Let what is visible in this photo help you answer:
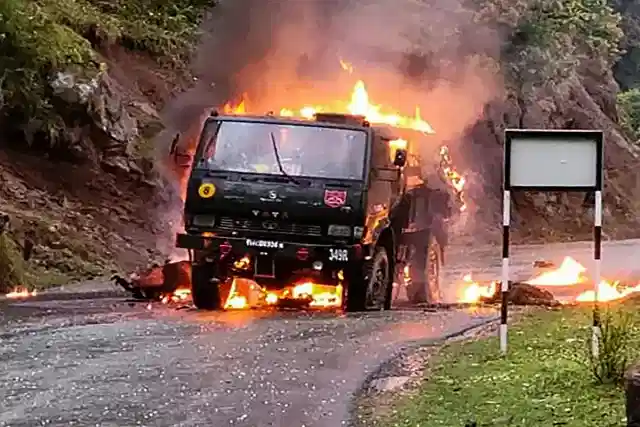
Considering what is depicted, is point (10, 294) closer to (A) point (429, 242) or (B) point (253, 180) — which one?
(B) point (253, 180)

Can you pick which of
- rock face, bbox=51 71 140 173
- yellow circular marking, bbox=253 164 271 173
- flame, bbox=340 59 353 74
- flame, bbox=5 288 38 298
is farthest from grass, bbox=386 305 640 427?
rock face, bbox=51 71 140 173

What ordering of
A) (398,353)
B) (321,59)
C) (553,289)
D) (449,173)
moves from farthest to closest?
1. (321,59)
2. (449,173)
3. (553,289)
4. (398,353)

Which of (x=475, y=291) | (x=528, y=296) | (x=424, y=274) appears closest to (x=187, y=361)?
(x=528, y=296)

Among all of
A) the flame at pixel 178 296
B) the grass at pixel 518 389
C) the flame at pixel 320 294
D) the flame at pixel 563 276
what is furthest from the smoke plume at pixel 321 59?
the grass at pixel 518 389

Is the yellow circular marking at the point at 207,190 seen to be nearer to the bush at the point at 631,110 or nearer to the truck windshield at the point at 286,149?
the truck windshield at the point at 286,149

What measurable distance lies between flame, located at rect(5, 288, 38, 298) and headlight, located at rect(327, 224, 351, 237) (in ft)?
15.7

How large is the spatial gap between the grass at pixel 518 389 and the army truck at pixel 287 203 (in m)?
3.79

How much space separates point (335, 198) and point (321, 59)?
9.01 meters

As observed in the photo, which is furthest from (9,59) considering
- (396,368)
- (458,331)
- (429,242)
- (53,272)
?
(396,368)

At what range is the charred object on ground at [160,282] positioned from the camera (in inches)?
675

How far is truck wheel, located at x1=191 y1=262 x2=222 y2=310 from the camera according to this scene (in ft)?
51.7

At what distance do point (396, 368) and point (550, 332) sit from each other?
6.50ft

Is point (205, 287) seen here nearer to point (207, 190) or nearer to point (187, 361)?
point (207, 190)

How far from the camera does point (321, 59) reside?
23719 mm
